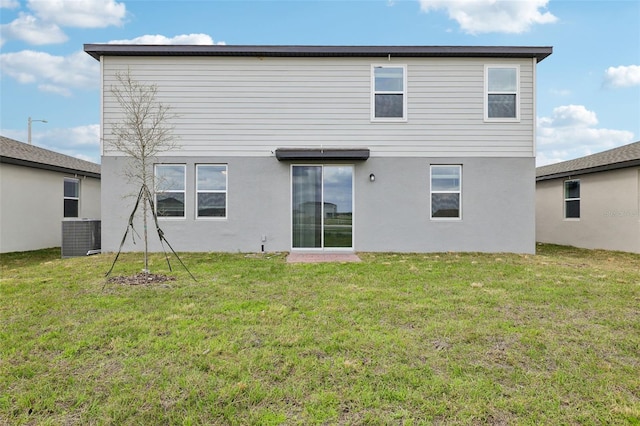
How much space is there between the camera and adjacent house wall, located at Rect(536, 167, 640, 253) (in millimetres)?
10586

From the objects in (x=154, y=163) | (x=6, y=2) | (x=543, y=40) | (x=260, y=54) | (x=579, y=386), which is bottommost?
(x=579, y=386)

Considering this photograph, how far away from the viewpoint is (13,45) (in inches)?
487

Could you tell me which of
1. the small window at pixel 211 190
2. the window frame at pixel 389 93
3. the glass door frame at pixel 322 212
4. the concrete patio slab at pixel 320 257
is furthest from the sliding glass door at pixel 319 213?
the small window at pixel 211 190

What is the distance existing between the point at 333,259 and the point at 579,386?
5.94 meters

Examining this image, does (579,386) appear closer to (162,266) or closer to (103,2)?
(162,266)

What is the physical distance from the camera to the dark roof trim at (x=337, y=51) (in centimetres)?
924

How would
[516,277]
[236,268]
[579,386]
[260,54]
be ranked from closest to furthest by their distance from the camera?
[579,386] < [516,277] < [236,268] < [260,54]

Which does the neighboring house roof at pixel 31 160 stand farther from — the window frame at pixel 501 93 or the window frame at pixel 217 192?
the window frame at pixel 501 93

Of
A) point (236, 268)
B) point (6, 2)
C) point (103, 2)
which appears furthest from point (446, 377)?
point (6, 2)

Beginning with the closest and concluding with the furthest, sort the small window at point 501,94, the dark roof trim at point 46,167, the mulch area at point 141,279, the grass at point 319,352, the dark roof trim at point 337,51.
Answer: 1. the grass at point 319,352
2. the mulch area at point 141,279
3. the dark roof trim at point 337,51
4. the small window at point 501,94
5. the dark roof trim at point 46,167

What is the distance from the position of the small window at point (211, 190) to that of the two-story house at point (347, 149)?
3 cm

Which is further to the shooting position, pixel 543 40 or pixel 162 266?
pixel 543 40

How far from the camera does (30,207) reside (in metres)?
10.9

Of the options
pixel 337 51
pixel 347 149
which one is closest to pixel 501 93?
pixel 347 149
